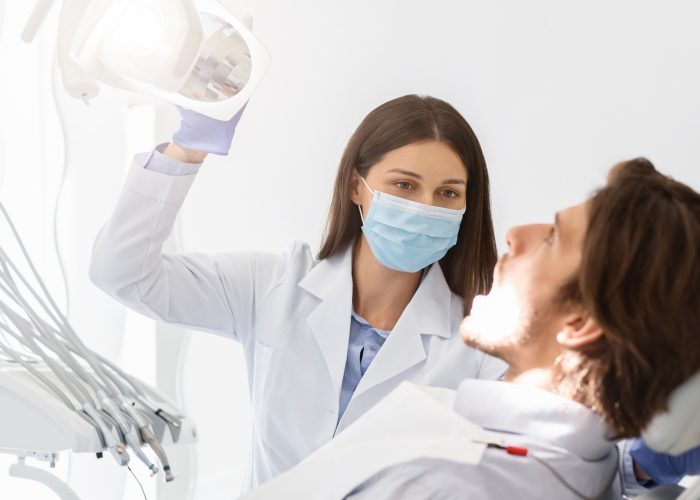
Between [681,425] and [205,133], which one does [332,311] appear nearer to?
[205,133]

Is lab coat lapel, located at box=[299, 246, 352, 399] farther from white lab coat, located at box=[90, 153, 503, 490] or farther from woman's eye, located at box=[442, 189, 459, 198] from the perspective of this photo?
woman's eye, located at box=[442, 189, 459, 198]

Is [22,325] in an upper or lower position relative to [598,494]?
upper

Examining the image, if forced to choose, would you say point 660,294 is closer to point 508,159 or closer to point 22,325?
point 22,325

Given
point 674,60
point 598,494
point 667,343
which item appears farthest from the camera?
point 674,60

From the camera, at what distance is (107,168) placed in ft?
9.02

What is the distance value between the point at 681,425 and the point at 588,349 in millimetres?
177

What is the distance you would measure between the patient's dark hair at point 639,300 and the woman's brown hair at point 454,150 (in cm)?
70

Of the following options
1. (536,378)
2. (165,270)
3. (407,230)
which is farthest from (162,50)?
(536,378)

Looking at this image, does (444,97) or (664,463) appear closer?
(664,463)

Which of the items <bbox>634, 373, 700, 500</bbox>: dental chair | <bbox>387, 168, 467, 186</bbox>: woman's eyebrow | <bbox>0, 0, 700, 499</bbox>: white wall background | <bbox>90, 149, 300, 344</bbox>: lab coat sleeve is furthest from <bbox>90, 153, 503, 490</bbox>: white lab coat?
<bbox>0, 0, 700, 499</bbox>: white wall background

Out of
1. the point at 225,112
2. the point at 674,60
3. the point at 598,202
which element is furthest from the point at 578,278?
the point at 674,60

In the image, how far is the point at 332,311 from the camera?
2.07 meters

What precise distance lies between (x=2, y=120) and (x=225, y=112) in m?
1.11

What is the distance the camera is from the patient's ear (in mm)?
1379
